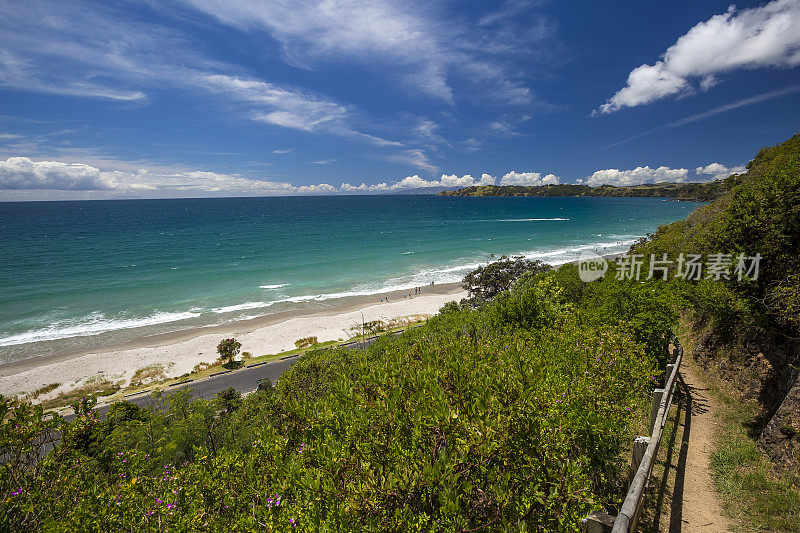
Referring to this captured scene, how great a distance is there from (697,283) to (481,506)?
42.7ft

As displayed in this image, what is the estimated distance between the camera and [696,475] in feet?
21.7

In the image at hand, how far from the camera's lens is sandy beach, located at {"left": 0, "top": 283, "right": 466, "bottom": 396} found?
87.1ft

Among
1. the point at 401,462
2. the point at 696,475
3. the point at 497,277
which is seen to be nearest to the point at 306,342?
the point at 497,277

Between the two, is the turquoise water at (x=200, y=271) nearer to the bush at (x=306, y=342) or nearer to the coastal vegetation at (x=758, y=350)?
the bush at (x=306, y=342)

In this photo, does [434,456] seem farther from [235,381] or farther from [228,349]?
[228,349]

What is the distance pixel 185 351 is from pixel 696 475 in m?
35.4

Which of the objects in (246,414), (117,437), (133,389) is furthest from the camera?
(133,389)

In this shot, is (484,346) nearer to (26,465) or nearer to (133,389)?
(26,465)

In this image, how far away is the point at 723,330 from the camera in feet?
37.3

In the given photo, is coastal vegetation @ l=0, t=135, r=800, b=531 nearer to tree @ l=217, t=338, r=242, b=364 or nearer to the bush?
tree @ l=217, t=338, r=242, b=364

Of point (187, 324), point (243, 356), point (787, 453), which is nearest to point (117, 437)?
point (787, 453)

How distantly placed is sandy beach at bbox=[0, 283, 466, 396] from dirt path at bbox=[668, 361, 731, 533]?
91.5 feet

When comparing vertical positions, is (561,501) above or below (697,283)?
below

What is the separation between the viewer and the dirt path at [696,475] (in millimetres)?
5488
